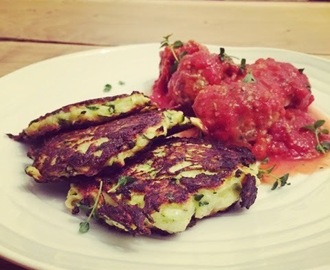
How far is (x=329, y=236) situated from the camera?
5.98 ft

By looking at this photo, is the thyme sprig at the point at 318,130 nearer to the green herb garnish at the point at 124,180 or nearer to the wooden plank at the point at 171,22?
the green herb garnish at the point at 124,180

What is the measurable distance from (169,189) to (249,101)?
73 cm

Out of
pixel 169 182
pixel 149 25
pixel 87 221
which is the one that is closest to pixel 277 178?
pixel 169 182

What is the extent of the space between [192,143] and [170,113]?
134 mm

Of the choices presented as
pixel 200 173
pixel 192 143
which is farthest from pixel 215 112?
pixel 200 173

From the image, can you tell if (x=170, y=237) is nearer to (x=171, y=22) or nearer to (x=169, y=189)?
(x=169, y=189)

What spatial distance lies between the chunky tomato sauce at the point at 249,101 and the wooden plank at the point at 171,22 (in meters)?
1.06

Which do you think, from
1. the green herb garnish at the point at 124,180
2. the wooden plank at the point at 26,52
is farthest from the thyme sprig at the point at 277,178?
the wooden plank at the point at 26,52

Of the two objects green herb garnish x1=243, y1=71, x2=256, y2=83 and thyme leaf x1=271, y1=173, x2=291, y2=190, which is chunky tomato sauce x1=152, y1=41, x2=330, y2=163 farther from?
thyme leaf x1=271, y1=173, x2=291, y2=190

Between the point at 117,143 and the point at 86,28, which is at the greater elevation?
the point at 117,143

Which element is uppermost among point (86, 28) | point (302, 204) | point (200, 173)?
point (200, 173)

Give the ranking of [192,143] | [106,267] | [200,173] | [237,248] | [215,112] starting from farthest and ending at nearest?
1. [215,112]
2. [192,143]
3. [200,173]
4. [237,248]
5. [106,267]

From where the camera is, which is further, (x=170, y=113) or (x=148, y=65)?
(x=148, y=65)

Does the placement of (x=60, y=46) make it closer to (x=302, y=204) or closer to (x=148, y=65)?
(x=148, y=65)
